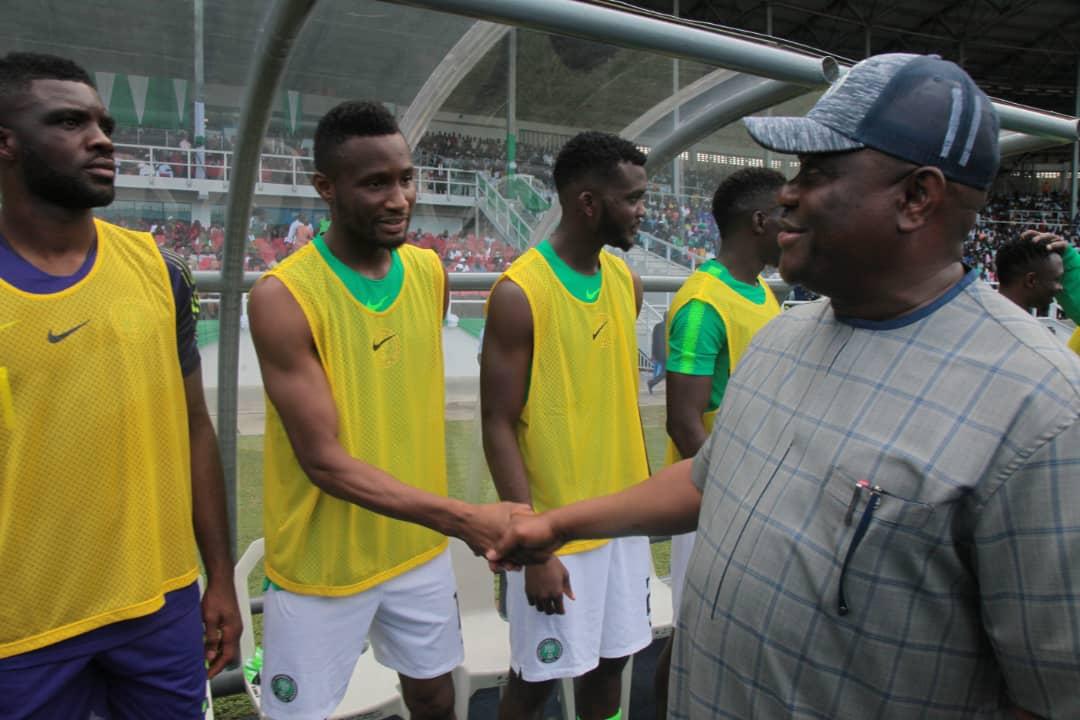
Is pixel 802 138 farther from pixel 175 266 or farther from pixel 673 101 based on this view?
pixel 673 101

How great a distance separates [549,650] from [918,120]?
208cm

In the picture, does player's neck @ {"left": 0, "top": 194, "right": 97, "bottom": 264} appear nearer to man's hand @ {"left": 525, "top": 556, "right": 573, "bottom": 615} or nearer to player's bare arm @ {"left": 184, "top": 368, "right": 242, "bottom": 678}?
player's bare arm @ {"left": 184, "top": 368, "right": 242, "bottom": 678}

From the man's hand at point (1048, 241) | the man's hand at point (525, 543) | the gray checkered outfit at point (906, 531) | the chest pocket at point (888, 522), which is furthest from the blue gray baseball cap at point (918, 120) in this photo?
the man's hand at point (1048, 241)

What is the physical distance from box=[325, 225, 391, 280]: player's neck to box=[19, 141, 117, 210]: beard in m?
0.74

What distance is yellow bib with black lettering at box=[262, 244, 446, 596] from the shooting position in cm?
245

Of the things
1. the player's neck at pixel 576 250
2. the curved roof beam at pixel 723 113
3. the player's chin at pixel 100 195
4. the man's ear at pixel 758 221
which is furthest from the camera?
the man's ear at pixel 758 221

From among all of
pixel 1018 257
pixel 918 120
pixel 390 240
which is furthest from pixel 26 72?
pixel 1018 257

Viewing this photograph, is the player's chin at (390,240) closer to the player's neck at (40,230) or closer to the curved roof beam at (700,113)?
the player's neck at (40,230)

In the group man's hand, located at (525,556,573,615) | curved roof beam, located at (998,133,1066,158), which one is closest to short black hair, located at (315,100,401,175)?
man's hand, located at (525,556,573,615)

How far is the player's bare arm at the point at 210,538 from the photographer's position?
2.22 m

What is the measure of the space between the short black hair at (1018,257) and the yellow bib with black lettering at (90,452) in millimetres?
3695

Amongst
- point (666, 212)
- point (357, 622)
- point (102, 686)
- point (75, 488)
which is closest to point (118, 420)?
point (75, 488)

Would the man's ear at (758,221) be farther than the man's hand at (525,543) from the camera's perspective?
Yes

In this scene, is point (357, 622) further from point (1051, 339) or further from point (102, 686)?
point (1051, 339)
